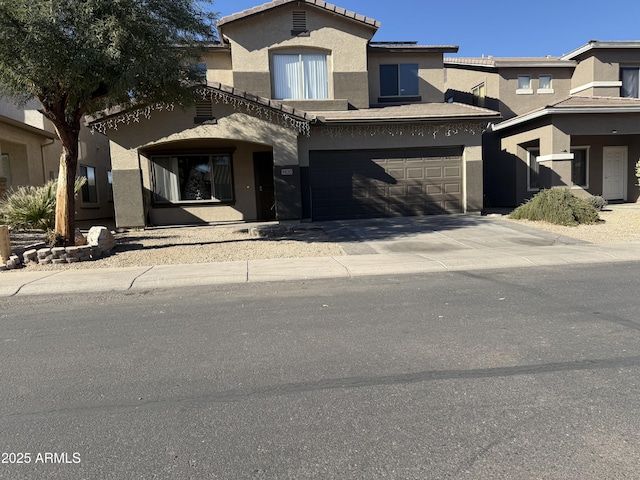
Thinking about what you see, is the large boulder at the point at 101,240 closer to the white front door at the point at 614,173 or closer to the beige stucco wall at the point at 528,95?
the beige stucco wall at the point at 528,95

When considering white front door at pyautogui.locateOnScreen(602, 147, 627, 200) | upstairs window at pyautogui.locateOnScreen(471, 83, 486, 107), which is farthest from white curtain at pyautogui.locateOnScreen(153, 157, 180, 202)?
white front door at pyautogui.locateOnScreen(602, 147, 627, 200)

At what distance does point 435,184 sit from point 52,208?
12.7m

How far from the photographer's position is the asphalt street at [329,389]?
107 inches

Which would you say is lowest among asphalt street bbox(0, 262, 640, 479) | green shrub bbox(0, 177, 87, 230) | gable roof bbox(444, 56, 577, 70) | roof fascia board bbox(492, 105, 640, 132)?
asphalt street bbox(0, 262, 640, 479)

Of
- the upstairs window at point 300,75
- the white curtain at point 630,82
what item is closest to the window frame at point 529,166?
the white curtain at point 630,82

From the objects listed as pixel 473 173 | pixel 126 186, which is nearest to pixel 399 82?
pixel 473 173

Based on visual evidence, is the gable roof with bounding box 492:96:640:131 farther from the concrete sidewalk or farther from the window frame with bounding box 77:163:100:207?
the window frame with bounding box 77:163:100:207

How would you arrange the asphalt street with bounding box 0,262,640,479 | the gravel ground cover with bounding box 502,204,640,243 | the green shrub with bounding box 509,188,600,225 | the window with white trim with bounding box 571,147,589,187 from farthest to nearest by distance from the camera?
the window with white trim with bounding box 571,147,589,187
the green shrub with bounding box 509,188,600,225
the gravel ground cover with bounding box 502,204,640,243
the asphalt street with bounding box 0,262,640,479

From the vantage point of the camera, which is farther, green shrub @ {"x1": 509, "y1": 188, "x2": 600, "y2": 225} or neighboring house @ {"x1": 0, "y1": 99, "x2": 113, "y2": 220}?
neighboring house @ {"x1": 0, "y1": 99, "x2": 113, "y2": 220}

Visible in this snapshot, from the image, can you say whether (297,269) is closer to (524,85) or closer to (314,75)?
(314,75)

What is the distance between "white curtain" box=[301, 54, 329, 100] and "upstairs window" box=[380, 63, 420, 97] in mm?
2602

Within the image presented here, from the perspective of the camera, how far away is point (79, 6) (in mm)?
8383

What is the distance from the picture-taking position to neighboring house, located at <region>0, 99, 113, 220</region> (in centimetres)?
1683

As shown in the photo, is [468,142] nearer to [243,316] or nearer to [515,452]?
[243,316]
